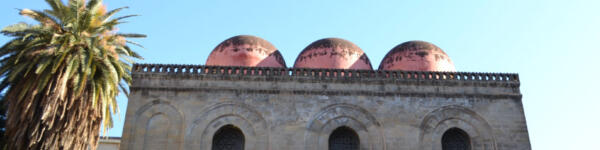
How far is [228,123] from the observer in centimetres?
1825

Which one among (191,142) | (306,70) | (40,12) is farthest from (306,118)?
(40,12)

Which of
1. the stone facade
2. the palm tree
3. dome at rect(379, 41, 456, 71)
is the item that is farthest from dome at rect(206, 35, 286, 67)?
the palm tree

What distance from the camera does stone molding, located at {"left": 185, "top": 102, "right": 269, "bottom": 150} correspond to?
17925 mm

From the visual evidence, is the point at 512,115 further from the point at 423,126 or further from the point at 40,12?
the point at 40,12

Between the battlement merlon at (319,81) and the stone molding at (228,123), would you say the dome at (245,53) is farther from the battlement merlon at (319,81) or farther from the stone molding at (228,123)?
the stone molding at (228,123)

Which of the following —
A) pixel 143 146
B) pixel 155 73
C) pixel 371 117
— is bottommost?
pixel 143 146

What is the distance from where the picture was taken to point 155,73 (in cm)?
1898

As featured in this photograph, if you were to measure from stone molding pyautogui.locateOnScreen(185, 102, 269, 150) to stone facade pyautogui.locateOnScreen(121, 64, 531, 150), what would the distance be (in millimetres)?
33

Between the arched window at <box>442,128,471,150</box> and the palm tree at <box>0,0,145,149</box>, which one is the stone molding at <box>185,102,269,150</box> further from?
the arched window at <box>442,128,471,150</box>

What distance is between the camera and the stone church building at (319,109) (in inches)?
714

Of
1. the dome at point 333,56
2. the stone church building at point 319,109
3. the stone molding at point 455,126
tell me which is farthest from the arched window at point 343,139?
the dome at point 333,56

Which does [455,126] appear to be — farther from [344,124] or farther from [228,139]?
[228,139]

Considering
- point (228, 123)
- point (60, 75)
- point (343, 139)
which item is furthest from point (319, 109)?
point (60, 75)

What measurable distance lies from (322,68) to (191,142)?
17.6 ft
